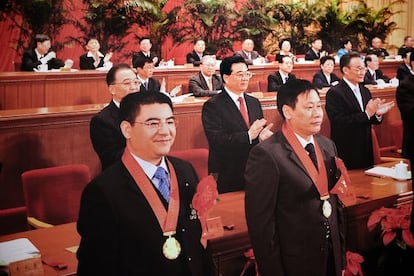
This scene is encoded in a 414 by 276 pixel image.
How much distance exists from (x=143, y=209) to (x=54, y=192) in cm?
143

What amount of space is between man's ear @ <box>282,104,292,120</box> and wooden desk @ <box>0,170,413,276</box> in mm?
542

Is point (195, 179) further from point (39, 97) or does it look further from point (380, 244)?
point (39, 97)

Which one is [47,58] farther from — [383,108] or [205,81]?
[383,108]

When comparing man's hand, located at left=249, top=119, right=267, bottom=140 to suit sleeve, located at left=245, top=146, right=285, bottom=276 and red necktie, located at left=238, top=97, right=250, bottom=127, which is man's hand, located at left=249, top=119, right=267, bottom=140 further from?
suit sleeve, located at left=245, top=146, right=285, bottom=276

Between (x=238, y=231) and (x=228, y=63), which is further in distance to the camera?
(x=228, y=63)

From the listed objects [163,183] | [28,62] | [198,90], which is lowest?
[163,183]

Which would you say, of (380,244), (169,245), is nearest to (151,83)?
(380,244)

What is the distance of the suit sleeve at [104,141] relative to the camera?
9.41 ft

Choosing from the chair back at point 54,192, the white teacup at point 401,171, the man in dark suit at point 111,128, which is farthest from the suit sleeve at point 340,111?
the chair back at point 54,192

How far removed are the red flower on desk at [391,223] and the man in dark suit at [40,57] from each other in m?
5.11

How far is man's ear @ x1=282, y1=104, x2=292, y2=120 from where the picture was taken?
86.9 inches

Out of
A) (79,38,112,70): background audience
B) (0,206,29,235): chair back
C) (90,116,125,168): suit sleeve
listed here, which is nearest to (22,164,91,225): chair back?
(90,116,125,168): suit sleeve

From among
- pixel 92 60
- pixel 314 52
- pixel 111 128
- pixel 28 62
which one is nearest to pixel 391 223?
pixel 111 128

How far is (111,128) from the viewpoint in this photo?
9.59ft
